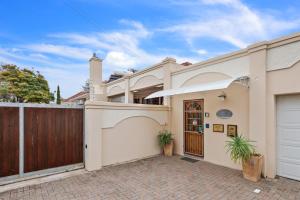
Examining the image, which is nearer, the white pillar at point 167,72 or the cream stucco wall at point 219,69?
the cream stucco wall at point 219,69

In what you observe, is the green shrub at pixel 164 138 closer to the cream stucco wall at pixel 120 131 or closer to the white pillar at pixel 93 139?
the cream stucco wall at pixel 120 131

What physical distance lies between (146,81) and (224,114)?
218 inches

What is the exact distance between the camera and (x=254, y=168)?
5.20m

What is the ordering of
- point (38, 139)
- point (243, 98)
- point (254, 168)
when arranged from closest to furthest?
1. point (254, 168)
2. point (38, 139)
3. point (243, 98)

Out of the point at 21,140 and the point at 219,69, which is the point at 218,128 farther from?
the point at 21,140

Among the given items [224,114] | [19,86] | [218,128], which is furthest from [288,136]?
[19,86]

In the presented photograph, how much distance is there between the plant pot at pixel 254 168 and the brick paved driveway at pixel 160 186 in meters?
0.20

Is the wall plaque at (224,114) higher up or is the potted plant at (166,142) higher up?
the wall plaque at (224,114)

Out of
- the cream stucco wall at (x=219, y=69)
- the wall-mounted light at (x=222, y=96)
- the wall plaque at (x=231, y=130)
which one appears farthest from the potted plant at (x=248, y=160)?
the cream stucco wall at (x=219, y=69)

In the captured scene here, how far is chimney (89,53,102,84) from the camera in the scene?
14.9 meters

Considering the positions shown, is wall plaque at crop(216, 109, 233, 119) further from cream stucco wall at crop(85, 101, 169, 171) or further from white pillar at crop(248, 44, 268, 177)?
cream stucco wall at crop(85, 101, 169, 171)

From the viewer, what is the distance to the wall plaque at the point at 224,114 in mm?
6562

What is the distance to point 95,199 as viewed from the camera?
161 inches

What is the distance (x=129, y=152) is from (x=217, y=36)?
7.46 m
